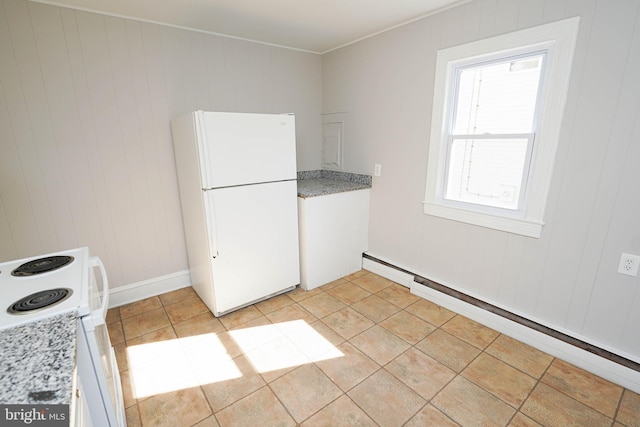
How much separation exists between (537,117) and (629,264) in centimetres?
100

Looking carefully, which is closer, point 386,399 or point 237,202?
point 386,399

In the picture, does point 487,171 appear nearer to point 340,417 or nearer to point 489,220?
point 489,220

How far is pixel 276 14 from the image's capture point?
2311mm

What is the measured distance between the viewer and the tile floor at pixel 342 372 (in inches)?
62.7

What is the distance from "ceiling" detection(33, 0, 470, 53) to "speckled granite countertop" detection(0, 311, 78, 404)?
2163mm

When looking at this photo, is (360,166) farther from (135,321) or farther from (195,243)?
(135,321)

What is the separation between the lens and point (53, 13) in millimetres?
2057

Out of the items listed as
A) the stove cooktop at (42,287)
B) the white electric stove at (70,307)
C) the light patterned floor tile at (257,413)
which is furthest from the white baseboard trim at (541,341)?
the stove cooktop at (42,287)

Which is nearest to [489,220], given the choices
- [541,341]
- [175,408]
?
[541,341]

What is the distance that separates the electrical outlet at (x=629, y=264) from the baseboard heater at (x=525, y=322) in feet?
1.71

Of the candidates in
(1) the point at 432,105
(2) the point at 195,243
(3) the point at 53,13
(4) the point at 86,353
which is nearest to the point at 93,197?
(2) the point at 195,243

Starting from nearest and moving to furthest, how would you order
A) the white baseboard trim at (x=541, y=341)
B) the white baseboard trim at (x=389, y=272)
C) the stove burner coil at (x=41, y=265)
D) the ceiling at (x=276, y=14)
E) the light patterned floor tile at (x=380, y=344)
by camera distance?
the stove burner coil at (x=41, y=265), the white baseboard trim at (x=541, y=341), the light patterned floor tile at (x=380, y=344), the ceiling at (x=276, y=14), the white baseboard trim at (x=389, y=272)

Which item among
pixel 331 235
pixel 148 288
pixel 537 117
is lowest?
pixel 148 288

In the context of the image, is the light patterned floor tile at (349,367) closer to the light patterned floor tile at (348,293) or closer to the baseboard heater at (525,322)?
the light patterned floor tile at (348,293)
